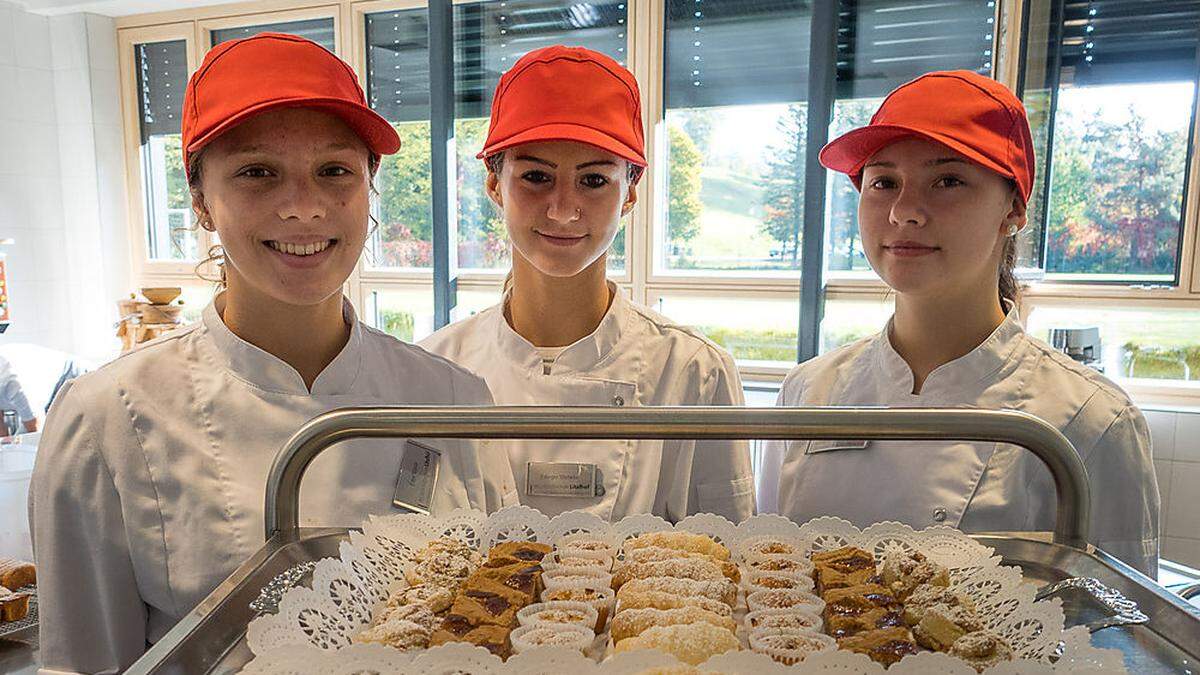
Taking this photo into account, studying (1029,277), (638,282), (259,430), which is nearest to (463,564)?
(259,430)

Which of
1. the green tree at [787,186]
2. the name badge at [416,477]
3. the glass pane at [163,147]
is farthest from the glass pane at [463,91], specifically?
the name badge at [416,477]

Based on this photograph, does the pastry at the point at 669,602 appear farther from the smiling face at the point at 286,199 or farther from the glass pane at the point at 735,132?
the glass pane at the point at 735,132

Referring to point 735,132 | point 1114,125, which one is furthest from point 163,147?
point 1114,125

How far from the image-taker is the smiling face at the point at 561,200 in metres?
Result: 1.49

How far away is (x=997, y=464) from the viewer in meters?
1.23

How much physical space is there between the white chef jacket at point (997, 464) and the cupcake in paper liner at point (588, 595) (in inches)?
22.2

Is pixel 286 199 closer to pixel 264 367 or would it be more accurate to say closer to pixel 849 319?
pixel 264 367

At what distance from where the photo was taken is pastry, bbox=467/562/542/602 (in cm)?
82

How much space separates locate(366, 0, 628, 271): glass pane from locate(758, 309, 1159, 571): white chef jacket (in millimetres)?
2882

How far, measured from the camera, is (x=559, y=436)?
780 mm

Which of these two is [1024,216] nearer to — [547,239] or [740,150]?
[547,239]

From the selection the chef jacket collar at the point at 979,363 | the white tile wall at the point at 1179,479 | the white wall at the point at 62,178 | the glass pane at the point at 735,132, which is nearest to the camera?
the chef jacket collar at the point at 979,363

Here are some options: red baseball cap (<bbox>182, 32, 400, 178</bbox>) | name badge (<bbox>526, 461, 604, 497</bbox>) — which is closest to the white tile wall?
name badge (<bbox>526, 461, 604, 497</bbox>)

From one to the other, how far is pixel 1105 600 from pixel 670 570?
414mm
